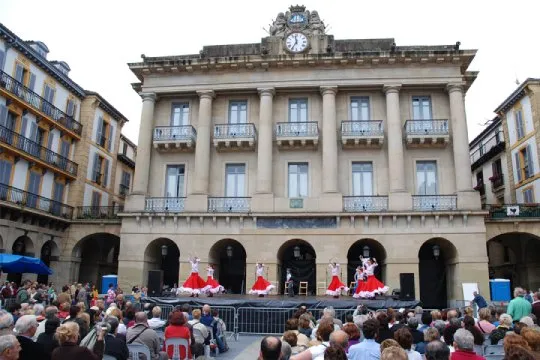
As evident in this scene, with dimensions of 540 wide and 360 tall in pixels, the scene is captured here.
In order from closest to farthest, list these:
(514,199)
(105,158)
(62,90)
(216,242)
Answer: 1. (216,242)
2. (62,90)
3. (514,199)
4. (105,158)

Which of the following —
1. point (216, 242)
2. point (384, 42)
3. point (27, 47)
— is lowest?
point (216, 242)

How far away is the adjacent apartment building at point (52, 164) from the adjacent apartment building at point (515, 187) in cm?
2530

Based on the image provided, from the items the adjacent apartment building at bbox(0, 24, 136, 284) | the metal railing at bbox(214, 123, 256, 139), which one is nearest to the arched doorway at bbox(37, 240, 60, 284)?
the adjacent apartment building at bbox(0, 24, 136, 284)

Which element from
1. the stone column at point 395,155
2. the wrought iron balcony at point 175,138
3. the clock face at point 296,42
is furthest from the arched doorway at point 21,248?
the stone column at point 395,155

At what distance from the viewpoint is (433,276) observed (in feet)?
93.2

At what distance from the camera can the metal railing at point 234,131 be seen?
29.4 m

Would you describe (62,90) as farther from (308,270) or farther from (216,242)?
(308,270)

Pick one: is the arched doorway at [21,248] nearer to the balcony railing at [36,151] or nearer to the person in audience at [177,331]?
the balcony railing at [36,151]

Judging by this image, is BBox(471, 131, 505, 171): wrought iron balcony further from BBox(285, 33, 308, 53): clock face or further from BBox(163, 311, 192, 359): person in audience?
BBox(163, 311, 192, 359): person in audience

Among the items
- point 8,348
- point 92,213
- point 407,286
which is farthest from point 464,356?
point 92,213

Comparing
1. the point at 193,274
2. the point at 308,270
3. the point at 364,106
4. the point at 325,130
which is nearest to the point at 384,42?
the point at 364,106

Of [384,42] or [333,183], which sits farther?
[384,42]

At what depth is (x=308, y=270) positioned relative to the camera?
93.4 feet

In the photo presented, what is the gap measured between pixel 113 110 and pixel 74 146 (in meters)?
5.32
